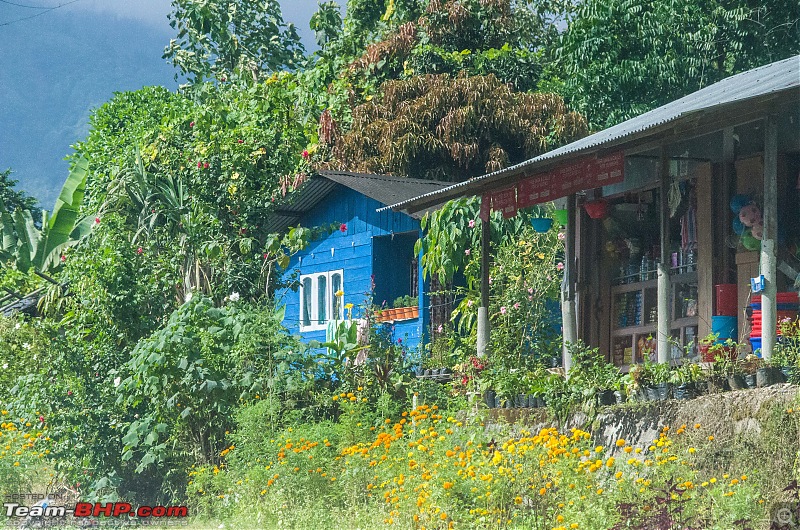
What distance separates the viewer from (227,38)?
3634 cm

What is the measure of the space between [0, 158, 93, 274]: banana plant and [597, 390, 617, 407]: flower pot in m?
16.5

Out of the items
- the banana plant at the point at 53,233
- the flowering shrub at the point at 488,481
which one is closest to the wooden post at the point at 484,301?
the flowering shrub at the point at 488,481

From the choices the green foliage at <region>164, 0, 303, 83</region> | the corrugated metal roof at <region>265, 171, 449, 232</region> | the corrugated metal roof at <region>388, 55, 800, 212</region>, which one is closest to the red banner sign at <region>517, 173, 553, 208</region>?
the corrugated metal roof at <region>388, 55, 800, 212</region>

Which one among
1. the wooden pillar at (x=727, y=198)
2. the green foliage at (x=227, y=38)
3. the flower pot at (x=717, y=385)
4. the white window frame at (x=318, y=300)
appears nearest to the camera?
the flower pot at (x=717, y=385)

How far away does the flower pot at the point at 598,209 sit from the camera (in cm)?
1344

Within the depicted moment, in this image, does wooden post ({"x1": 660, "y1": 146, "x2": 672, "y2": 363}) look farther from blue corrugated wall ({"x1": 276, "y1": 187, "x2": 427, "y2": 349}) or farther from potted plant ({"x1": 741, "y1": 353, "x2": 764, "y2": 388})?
blue corrugated wall ({"x1": 276, "y1": 187, "x2": 427, "y2": 349})

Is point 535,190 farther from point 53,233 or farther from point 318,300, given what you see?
point 53,233

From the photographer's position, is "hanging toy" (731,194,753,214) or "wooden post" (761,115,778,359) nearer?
"wooden post" (761,115,778,359)

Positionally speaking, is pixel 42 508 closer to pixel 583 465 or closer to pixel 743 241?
pixel 583 465

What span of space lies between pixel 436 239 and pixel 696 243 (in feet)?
17.9

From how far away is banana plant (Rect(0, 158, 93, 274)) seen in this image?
81.5 feet

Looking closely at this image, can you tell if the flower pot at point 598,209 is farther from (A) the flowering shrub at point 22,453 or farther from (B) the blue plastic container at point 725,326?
(A) the flowering shrub at point 22,453

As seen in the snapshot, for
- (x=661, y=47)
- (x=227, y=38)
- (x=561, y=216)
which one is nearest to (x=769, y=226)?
(x=561, y=216)

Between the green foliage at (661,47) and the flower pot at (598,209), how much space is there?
35.8 feet
